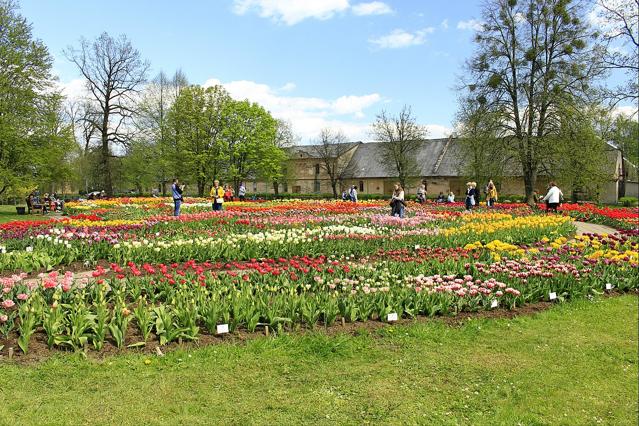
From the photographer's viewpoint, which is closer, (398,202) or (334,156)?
(398,202)

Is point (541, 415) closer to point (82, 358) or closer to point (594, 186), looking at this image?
point (82, 358)

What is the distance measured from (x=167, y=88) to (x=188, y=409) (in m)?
57.7

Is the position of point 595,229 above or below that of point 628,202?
above

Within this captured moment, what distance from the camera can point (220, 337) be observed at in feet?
17.3

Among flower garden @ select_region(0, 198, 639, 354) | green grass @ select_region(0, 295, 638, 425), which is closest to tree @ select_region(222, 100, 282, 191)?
flower garden @ select_region(0, 198, 639, 354)

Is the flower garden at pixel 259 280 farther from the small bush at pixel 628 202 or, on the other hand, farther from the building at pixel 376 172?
the building at pixel 376 172

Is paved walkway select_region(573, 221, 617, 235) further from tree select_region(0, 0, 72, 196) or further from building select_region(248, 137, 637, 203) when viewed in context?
building select_region(248, 137, 637, 203)

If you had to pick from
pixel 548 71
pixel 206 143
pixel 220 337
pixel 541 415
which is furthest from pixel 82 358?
pixel 206 143

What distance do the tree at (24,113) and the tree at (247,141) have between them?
19946 mm

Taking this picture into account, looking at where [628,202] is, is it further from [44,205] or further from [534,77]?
[44,205]

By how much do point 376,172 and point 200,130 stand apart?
2542 cm

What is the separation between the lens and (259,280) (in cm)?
706

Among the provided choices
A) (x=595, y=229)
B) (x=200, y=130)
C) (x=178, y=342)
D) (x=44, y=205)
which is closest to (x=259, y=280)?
(x=178, y=342)

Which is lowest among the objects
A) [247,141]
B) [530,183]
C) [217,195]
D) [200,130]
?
[217,195]
